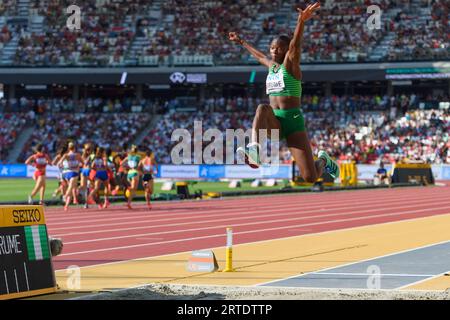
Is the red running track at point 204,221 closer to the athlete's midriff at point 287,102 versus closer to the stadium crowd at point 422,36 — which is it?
the athlete's midriff at point 287,102

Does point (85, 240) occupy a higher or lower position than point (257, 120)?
lower

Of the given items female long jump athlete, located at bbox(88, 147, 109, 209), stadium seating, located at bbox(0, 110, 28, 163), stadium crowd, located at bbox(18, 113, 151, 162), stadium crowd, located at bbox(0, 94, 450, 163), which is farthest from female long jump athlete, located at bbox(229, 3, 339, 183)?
stadium seating, located at bbox(0, 110, 28, 163)

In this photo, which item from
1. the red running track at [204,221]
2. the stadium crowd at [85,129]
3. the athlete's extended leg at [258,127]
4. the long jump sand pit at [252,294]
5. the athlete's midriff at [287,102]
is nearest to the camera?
the long jump sand pit at [252,294]

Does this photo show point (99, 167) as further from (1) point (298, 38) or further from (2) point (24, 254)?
(2) point (24, 254)

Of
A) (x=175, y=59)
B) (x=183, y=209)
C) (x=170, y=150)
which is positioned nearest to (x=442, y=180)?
(x=170, y=150)

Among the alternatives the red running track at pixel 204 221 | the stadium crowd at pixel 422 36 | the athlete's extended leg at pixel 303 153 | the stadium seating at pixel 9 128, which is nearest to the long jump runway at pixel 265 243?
the red running track at pixel 204 221

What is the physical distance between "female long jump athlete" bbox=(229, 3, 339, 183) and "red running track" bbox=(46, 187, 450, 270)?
3.50 metres

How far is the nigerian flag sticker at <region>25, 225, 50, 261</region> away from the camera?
353 inches

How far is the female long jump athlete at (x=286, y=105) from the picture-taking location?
9648mm

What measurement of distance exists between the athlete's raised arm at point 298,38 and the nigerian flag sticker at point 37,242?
2963 mm

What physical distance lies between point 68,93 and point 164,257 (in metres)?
48.9

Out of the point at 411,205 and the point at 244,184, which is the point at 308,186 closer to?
the point at 244,184

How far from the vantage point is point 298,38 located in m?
9.53

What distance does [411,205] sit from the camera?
90.4ft
